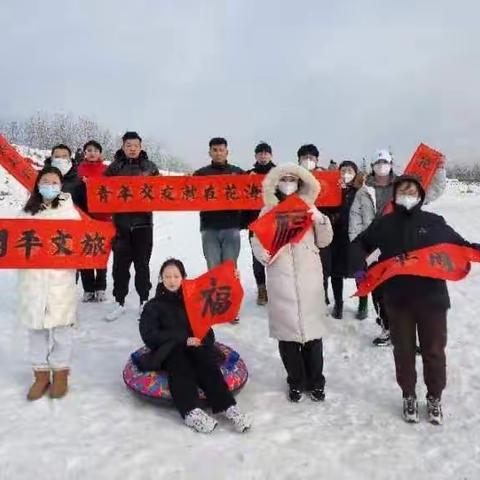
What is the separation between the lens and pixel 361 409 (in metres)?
4.94

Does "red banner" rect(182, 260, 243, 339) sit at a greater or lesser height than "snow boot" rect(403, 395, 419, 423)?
greater

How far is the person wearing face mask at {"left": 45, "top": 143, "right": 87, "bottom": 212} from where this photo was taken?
6965mm

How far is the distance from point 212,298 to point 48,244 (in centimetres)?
170

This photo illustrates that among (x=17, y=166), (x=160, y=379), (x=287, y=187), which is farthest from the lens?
(x=17, y=166)

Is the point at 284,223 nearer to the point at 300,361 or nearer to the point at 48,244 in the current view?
the point at 300,361

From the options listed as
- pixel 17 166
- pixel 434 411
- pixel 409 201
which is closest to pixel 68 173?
pixel 17 166

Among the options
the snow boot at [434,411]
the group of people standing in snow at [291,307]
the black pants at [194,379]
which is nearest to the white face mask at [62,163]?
the group of people standing in snow at [291,307]

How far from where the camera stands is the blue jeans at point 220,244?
23.4 ft

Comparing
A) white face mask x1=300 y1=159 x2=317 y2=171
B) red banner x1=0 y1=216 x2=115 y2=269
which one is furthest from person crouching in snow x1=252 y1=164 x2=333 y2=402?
red banner x1=0 y1=216 x2=115 y2=269

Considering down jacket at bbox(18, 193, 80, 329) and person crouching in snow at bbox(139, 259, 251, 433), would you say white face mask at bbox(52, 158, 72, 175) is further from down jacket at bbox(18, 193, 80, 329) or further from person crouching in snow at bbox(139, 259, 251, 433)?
person crouching in snow at bbox(139, 259, 251, 433)

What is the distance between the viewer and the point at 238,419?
441 cm

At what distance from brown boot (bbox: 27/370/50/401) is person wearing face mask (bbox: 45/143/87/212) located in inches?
112

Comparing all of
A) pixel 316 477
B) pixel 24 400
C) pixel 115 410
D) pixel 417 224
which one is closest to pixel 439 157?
pixel 417 224

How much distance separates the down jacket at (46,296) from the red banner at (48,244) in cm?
8
